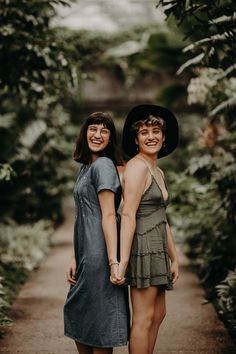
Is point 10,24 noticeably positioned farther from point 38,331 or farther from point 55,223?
point 55,223

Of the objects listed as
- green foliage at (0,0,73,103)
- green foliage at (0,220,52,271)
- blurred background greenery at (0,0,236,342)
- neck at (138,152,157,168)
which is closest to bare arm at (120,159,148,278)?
neck at (138,152,157,168)

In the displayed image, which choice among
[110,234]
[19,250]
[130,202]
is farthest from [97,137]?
[19,250]

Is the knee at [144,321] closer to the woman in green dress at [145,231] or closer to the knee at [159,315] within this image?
the woman in green dress at [145,231]

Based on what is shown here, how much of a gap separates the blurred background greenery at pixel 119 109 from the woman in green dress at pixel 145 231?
3.68 ft

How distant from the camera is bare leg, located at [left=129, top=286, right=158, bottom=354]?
3416 millimetres

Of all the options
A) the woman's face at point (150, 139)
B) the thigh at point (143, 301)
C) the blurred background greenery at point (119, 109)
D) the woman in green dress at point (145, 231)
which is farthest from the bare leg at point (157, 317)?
the blurred background greenery at point (119, 109)

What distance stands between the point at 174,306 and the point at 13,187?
3312 mm

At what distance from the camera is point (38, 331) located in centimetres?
521

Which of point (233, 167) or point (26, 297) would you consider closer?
point (233, 167)

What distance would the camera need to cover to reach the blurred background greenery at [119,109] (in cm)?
561

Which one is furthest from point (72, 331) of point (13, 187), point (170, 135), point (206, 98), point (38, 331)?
point (13, 187)

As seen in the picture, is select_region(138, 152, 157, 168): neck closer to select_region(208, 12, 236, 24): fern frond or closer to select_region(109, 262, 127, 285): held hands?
select_region(109, 262, 127, 285): held hands

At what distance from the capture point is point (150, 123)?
360 cm

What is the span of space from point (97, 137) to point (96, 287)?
86 cm
